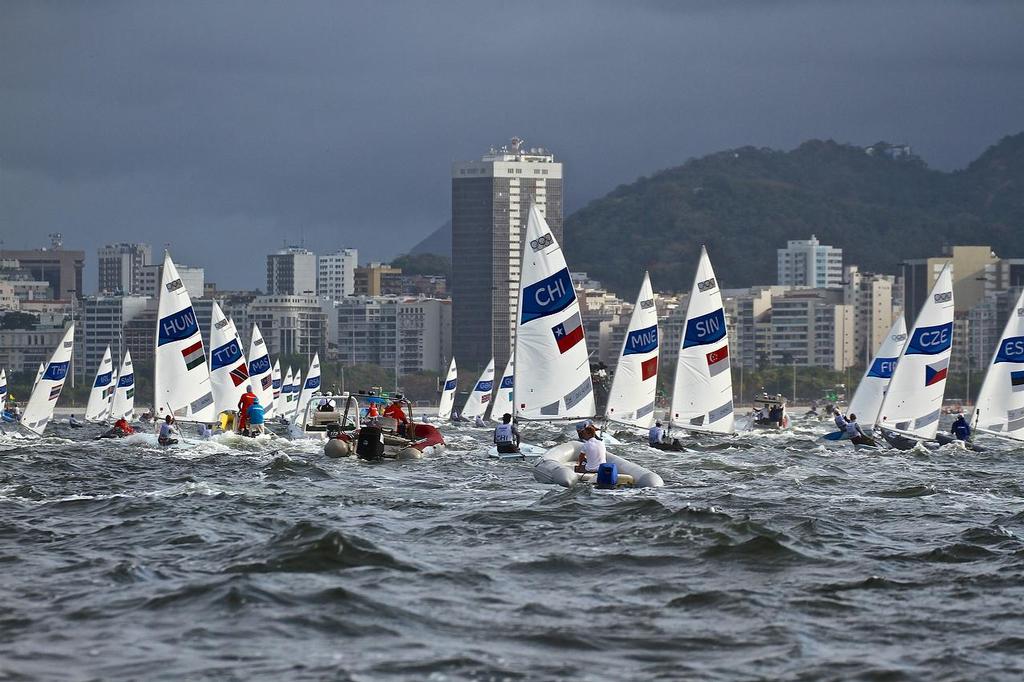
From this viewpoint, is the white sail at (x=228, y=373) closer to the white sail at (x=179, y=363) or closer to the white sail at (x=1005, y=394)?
the white sail at (x=179, y=363)

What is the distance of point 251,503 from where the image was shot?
2656cm

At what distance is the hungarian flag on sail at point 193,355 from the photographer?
45750mm

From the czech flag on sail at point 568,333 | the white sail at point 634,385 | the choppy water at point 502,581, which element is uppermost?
the czech flag on sail at point 568,333

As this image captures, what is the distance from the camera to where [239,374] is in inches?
2080

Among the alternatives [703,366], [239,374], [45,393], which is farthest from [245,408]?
[703,366]

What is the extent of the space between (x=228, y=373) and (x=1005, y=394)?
76.0 feet

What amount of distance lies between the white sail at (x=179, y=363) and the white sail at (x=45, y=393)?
9.23 m

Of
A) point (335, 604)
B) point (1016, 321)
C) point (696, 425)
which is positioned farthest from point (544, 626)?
point (1016, 321)

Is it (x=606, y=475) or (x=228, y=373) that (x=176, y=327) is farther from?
(x=606, y=475)

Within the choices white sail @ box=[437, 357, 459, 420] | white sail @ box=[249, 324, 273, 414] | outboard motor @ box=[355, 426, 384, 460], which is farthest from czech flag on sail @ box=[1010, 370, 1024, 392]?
white sail @ box=[437, 357, 459, 420]

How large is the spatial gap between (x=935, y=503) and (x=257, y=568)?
14109 millimetres

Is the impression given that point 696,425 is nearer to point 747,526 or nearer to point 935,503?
point 935,503

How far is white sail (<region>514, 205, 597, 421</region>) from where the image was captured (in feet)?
128

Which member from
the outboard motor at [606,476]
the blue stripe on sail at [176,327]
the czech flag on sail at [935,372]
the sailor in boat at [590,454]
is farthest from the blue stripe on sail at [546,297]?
the czech flag on sail at [935,372]
